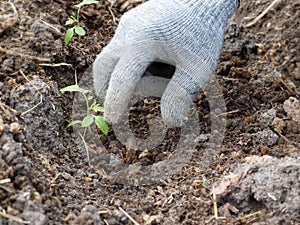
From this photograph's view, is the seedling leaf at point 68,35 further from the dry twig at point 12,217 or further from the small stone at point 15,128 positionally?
the dry twig at point 12,217

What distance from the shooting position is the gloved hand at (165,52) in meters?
1.92


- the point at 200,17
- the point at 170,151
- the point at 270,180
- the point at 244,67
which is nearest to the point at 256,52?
the point at 244,67

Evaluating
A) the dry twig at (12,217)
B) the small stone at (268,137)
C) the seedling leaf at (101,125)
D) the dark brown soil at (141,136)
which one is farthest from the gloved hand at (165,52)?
the dry twig at (12,217)

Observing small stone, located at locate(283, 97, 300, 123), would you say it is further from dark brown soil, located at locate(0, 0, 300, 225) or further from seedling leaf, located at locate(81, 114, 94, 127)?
seedling leaf, located at locate(81, 114, 94, 127)

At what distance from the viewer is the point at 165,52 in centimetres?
205

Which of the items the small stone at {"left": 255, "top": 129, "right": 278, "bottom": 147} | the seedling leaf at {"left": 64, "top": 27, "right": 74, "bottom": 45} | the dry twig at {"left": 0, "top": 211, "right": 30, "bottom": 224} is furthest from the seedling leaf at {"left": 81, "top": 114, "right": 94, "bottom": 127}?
the small stone at {"left": 255, "top": 129, "right": 278, "bottom": 147}

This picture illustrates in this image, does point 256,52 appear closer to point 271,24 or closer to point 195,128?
point 271,24

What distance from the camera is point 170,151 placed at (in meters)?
2.12

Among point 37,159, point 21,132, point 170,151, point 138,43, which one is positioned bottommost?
point 170,151

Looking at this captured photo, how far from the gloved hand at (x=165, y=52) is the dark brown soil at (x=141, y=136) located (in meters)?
0.23

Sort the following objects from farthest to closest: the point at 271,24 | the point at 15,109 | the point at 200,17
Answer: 1. the point at 271,24
2. the point at 200,17
3. the point at 15,109

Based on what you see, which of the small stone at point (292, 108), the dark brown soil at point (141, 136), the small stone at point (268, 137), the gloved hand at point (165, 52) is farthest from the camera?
the small stone at point (292, 108)

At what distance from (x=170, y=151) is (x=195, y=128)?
184mm

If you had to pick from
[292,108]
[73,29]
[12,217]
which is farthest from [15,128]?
[292,108]
